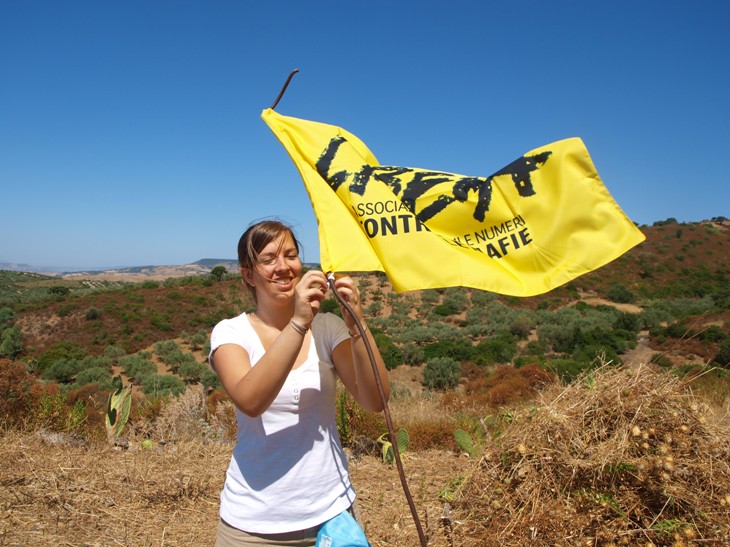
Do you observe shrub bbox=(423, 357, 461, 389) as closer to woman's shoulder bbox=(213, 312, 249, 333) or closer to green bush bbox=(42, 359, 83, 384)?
green bush bbox=(42, 359, 83, 384)

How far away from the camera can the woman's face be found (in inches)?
79.5

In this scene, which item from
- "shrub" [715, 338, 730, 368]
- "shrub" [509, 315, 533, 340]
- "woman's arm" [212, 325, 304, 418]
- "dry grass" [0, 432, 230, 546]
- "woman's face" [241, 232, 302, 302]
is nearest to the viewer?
"woman's arm" [212, 325, 304, 418]

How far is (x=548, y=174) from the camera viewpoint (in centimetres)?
281

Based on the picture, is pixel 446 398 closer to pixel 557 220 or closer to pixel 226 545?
pixel 557 220

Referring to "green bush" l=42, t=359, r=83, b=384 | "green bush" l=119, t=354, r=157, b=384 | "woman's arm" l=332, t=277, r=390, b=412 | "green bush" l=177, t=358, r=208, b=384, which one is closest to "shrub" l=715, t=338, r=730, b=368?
"woman's arm" l=332, t=277, r=390, b=412

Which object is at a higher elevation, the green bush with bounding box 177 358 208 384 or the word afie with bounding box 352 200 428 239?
the word afie with bounding box 352 200 428 239

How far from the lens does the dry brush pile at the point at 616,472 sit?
3262mm

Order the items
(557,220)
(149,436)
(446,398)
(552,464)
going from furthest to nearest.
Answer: (446,398), (149,436), (552,464), (557,220)

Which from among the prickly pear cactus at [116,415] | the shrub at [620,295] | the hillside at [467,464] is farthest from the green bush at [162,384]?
the shrub at [620,295]

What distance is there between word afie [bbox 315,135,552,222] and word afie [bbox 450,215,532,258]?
0.32 feet

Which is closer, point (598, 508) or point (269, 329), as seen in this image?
point (269, 329)

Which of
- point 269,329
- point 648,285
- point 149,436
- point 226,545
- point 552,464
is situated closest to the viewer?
point 226,545

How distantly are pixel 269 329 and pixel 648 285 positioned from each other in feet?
151

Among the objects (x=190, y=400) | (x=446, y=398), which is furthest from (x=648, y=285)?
(x=190, y=400)
